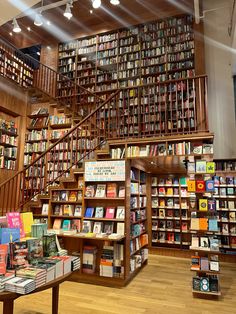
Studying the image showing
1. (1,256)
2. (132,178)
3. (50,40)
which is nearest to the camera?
(1,256)

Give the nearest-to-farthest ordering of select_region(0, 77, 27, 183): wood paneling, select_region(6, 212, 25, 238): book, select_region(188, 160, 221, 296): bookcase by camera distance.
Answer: select_region(6, 212, 25, 238): book → select_region(188, 160, 221, 296): bookcase → select_region(0, 77, 27, 183): wood paneling

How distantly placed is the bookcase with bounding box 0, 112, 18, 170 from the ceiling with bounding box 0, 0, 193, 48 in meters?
3.30

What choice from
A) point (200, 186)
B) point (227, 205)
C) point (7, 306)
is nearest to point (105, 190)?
point (200, 186)

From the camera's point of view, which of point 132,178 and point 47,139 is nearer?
point 132,178

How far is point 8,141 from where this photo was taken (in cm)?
638

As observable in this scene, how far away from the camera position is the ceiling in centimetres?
688

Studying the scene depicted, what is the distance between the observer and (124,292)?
3600 millimetres

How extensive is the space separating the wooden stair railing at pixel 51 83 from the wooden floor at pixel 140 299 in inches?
173

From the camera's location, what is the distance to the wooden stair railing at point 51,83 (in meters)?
6.99

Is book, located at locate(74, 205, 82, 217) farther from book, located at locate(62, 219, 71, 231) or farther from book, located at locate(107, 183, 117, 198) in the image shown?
book, located at locate(107, 183, 117, 198)

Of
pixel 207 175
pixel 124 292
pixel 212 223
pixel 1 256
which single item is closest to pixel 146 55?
pixel 207 175

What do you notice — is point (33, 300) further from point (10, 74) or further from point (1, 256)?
point (10, 74)

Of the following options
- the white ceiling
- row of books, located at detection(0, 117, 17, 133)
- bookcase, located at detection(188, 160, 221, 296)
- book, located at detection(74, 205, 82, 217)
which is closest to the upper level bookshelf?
row of books, located at detection(0, 117, 17, 133)

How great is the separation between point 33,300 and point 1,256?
1.83 m
